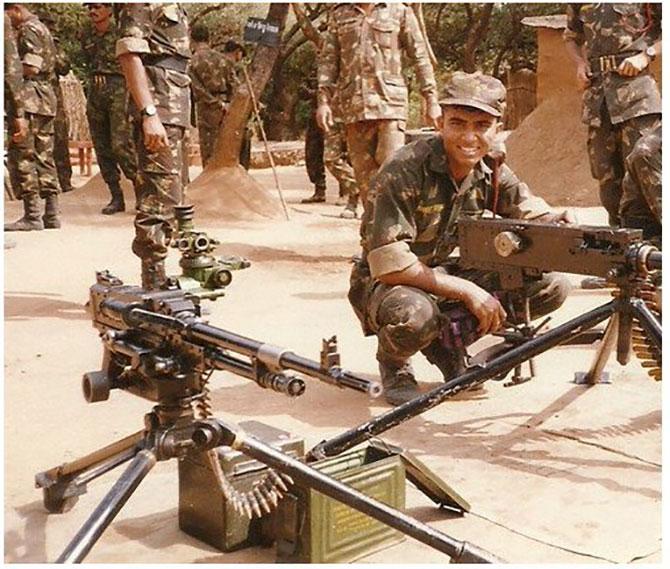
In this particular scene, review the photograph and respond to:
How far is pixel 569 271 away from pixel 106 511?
6.43 ft

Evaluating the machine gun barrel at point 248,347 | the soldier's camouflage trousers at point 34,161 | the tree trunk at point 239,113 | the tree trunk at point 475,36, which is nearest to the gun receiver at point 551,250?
the machine gun barrel at point 248,347

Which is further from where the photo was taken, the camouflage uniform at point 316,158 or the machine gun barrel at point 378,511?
the camouflage uniform at point 316,158

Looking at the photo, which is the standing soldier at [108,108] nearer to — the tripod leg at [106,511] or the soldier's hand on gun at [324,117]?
the soldier's hand on gun at [324,117]

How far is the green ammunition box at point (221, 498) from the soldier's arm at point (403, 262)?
123 centimetres

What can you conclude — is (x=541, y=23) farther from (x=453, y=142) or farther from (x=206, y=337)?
(x=206, y=337)

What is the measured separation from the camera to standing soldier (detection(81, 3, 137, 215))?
11047mm

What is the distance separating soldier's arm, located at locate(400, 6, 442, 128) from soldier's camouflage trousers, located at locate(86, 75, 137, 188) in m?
4.13

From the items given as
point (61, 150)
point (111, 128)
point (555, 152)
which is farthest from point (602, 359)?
point (61, 150)

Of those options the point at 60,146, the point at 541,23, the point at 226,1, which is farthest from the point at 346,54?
the point at 226,1

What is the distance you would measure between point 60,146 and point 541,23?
21.2 ft

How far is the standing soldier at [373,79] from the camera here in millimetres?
7316

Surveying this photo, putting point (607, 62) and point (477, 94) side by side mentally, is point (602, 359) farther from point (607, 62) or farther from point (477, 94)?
point (607, 62)

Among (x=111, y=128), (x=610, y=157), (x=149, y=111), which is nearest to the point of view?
(x=149, y=111)

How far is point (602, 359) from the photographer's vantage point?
182 inches
